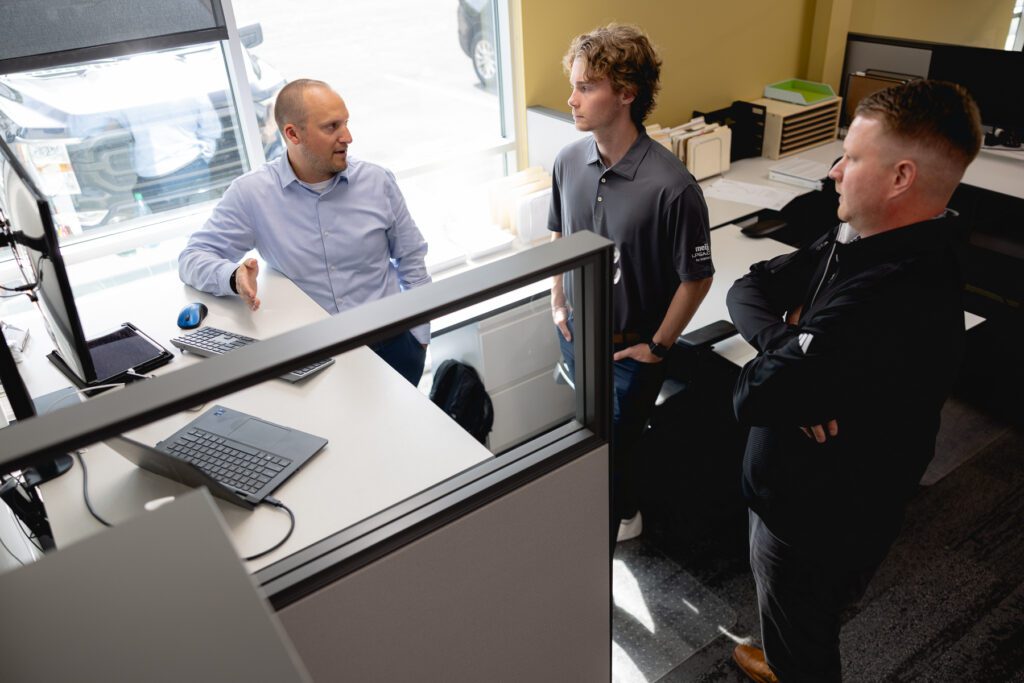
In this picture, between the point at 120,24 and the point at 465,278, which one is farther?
the point at 120,24

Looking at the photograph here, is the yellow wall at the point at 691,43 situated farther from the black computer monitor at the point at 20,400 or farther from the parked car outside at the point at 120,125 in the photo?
the black computer monitor at the point at 20,400

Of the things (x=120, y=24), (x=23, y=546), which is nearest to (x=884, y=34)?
(x=120, y=24)

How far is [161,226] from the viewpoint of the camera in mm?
2613

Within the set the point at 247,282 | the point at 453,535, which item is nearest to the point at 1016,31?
the point at 247,282

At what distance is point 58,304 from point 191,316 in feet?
1.46

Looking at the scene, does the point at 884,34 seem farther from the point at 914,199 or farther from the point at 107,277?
the point at 107,277

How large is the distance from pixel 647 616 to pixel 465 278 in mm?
1618

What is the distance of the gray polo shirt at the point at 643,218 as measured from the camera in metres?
1.90

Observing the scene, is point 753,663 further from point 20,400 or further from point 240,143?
point 240,143

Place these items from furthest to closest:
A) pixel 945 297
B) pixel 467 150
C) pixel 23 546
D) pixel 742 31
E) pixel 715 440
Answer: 1. pixel 742 31
2. pixel 467 150
3. pixel 715 440
4. pixel 23 546
5. pixel 945 297

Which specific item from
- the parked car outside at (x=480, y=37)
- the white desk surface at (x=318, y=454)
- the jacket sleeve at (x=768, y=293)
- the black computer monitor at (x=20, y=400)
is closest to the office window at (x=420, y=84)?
the parked car outside at (x=480, y=37)

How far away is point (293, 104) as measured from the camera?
205 cm

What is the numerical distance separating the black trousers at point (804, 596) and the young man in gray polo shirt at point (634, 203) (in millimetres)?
418

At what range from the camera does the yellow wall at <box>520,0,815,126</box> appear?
9.66 feet
